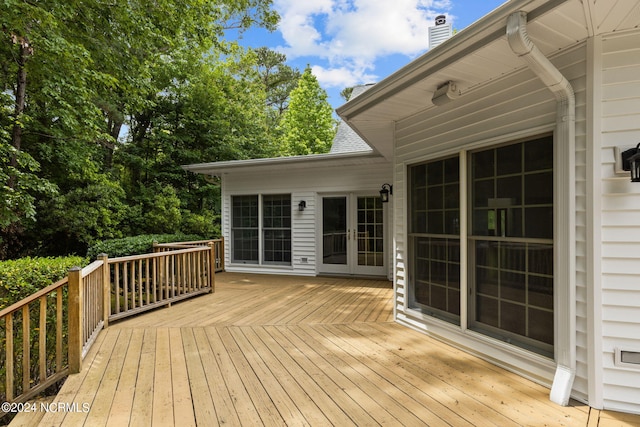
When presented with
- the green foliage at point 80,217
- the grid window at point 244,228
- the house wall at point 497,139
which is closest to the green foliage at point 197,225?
the green foliage at point 80,217

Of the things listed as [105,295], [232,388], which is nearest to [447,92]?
[232,388]

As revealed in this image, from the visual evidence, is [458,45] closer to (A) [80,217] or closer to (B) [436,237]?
(B) [436,237]

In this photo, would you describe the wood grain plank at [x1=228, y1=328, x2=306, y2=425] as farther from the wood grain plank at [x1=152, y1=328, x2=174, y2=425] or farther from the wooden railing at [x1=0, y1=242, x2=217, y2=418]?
the wooden railing at [x1=0, y1=242, x2=217, y2=418]

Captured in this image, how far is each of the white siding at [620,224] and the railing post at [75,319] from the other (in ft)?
12.7

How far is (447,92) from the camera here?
275 centimetres

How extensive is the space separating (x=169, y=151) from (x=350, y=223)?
7404mm

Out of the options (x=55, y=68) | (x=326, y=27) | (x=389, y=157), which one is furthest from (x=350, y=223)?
(x=326, y=27)

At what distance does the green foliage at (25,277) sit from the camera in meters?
3.87

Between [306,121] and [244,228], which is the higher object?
[306,121]

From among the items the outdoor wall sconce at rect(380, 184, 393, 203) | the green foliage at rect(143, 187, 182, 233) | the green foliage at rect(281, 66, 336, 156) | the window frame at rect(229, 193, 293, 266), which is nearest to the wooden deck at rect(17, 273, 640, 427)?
the outdoor wall sconce at rect(380, 184, 393, 203)

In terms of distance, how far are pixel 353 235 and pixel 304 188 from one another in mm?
1510

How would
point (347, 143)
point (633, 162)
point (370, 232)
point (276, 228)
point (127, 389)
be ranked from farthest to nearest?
point (347, 143), point (276, 228), point (370, 232), point (127, 389), point (633, 162)

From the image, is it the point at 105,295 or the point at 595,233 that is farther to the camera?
the point at 105,295

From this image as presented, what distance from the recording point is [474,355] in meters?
2.96
